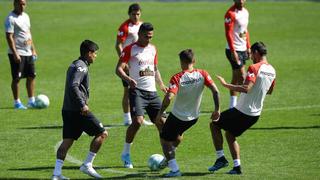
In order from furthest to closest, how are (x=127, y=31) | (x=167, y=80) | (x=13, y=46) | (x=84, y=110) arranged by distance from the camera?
(x=167, y=80), (x=13, y=46), (x=127, y=31), (x=84, y=110)

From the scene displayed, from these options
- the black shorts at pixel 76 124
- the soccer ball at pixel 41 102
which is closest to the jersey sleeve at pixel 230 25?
the soccer ball at pixel 41 102

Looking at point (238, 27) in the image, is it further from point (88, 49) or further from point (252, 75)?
point (88, 49)

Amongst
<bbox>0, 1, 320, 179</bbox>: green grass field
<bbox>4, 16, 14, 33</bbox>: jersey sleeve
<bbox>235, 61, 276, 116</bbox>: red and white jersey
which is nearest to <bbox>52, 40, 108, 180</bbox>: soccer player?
<bbox>0, 1, 320, 179</bbox>: green grass field

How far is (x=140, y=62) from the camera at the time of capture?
1603 cm

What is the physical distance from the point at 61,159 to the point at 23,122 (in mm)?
6793

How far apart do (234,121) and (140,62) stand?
2.52 m

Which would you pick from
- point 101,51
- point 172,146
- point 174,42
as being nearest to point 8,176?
point 172,146

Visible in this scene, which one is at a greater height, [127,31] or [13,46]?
[127,31]

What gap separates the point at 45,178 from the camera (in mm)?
14438

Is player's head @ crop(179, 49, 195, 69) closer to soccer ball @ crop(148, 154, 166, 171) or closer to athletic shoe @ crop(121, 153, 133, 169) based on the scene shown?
soccer ball @ crop(148, 154, 166, 171)

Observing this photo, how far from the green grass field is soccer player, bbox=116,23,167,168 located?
0.81 m

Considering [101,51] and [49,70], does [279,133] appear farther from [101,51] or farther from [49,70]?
[101,51]

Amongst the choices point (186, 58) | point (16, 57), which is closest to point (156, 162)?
point (186, 58)

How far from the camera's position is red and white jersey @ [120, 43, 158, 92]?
1598cm
